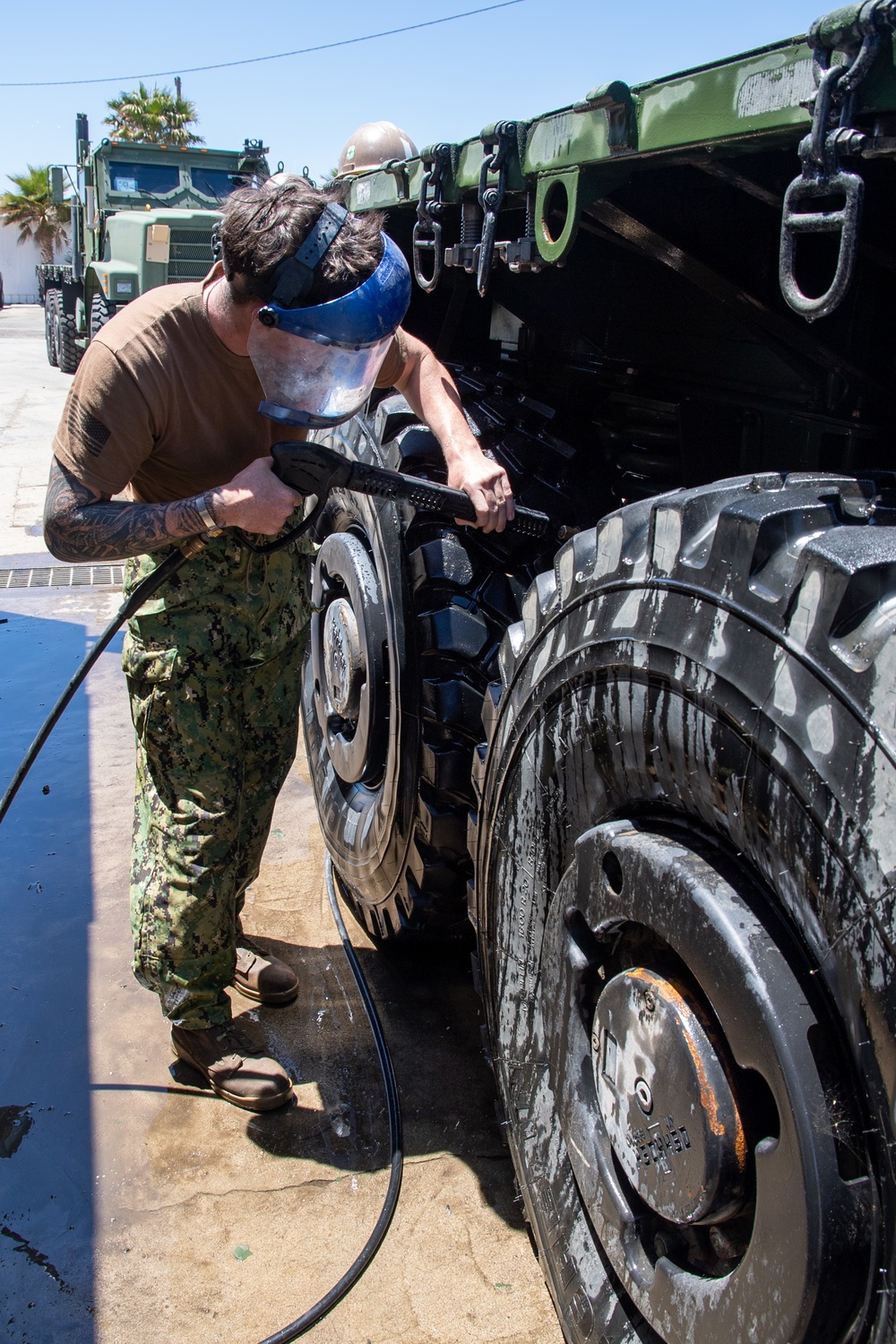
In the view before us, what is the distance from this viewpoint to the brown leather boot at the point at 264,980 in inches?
109

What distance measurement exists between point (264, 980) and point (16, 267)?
176 ft

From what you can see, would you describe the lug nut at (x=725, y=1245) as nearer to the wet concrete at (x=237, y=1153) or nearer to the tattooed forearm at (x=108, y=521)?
the wet concrete at (x=237, y=1153)

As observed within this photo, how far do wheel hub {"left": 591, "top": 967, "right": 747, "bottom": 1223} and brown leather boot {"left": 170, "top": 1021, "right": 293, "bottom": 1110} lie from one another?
3.66 feet

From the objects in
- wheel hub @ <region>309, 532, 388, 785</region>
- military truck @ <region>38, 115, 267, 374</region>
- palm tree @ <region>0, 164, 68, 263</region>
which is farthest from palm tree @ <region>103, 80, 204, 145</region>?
wheel hub @ <region>309, 532, 388, 785</region>

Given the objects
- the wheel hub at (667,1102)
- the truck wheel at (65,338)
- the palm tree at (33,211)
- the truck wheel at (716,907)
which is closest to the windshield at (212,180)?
the truck wheel at (65,338)

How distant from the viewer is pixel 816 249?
191 centimetres

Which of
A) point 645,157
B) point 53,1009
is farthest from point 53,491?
point 53,1009

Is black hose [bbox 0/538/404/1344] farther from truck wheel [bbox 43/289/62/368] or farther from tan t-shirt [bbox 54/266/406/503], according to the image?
truck wheel [bbox 43/289/62/368]

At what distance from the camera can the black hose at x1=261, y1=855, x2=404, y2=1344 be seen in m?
1.89

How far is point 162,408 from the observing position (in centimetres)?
207

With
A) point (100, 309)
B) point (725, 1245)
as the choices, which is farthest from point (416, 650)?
point (100, 309)

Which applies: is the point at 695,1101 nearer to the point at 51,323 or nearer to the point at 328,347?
the point at 328,347

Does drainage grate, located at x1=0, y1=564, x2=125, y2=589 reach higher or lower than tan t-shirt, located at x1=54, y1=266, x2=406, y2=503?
higher

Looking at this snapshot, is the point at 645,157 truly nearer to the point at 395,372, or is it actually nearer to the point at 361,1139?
the point at 395,372
